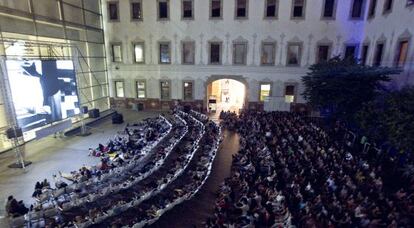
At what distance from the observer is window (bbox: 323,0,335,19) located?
2347 cm

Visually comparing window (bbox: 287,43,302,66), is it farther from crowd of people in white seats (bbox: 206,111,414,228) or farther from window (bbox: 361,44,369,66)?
crowd of people in white seats (bbox: 206,111,414,228)

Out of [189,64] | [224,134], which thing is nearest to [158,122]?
[224,134]

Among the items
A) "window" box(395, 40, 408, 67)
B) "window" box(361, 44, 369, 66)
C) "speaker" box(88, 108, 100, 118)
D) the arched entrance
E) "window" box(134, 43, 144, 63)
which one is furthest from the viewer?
the arched entrance

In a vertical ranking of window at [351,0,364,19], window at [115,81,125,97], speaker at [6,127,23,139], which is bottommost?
speaker at [6,127,23,139]

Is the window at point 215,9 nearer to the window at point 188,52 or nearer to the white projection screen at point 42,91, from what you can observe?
the window at point 188,52

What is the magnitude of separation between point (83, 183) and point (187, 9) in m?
20.3

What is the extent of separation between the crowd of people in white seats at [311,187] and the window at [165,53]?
48.9 feet

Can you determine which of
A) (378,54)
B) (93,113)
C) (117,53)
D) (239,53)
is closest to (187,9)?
(239,53)

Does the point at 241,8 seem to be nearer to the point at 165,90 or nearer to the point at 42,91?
the point at 165,90

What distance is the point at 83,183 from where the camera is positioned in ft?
37.3

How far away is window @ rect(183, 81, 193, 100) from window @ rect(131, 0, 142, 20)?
866cm

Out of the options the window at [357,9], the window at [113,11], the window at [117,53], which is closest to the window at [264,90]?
the window at [357,9]

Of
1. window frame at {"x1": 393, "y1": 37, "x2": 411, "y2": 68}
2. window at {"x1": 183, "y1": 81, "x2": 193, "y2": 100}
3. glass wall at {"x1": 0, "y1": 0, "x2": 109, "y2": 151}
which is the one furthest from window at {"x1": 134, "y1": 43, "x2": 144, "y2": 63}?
window frame at {"x1": 393, "y1": 37, "x2": 411, "y2": 68}

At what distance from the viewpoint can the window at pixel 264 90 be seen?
26281mm
